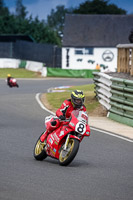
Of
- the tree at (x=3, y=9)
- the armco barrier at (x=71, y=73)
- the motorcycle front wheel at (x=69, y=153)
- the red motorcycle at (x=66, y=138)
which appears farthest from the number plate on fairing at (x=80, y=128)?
the tree at (x=3, y=9)

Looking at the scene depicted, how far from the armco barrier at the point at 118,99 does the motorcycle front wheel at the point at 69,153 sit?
7.34 metres

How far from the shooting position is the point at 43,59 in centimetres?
6388

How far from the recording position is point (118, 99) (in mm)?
18469

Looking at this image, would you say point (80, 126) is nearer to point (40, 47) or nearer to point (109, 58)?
point (40, 47)

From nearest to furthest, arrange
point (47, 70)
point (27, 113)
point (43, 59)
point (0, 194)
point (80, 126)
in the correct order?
1. point (0, 194)
2. point (80, 126)
3. point (27, 113)
4. point (47, 70)
5. point (43, 59)

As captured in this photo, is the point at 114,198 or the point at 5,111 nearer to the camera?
the point at 114,198

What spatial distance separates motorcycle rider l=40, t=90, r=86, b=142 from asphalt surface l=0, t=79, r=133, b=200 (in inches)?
32.7

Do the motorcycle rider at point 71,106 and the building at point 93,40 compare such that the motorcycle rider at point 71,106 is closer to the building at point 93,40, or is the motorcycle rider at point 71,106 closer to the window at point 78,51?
the building at point 93,40

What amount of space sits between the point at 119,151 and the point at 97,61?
193 feet

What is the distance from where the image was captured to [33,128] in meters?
16.0

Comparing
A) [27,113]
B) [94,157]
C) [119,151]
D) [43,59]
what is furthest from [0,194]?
[43,59]

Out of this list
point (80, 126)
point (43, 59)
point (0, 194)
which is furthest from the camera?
point (43, 59)

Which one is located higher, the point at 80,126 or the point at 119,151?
the point at 80,126

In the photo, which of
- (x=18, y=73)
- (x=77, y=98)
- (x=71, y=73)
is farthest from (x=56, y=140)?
(x=18, y=73)
